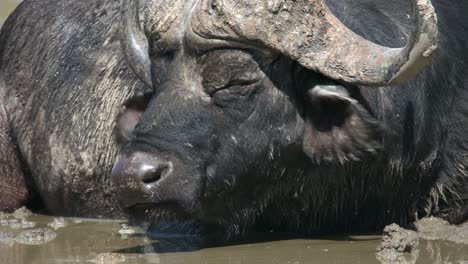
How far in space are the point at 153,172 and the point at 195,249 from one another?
3.40ft

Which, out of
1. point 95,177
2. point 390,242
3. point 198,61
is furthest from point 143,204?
point 95,177

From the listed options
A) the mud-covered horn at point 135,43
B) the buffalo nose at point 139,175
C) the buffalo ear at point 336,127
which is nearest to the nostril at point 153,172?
the buffalo nose at point 139,175

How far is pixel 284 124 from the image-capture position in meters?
7.38

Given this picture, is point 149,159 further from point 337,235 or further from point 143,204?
point 337,235

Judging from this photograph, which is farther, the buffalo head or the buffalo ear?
the buffalo ear

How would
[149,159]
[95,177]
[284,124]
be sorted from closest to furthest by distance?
[149,159] → [284,124] → [95,177]

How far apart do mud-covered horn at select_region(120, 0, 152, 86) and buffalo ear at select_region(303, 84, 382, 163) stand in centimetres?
109

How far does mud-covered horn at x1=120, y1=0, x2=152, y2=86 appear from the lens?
7.95m

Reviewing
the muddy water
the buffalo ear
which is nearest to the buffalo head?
the buffalo ear

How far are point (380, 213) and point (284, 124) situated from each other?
1.06 meters

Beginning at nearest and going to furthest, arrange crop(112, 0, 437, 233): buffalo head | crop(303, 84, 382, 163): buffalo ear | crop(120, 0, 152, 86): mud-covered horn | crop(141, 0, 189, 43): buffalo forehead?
1. crop(112, 0, 437, 233): buffalo head
2. crop(303, 84, 382, 163): buffalo ear
3. crop(141, 0, 189, 43): buffalo forehead
4. crop(120, 0, 152, 86): mud-covered horn

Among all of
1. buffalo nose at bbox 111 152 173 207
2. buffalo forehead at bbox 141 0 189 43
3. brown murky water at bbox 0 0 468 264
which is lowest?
brown murky water at bbox 0 0 468 264

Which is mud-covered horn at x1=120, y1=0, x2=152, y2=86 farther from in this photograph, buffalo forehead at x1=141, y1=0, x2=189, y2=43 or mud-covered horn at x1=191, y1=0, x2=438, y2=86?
mud-covered horn at x1=191, y1=0, x2=438, y2=86

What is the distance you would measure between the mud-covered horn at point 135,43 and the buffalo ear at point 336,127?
3.58 ft
